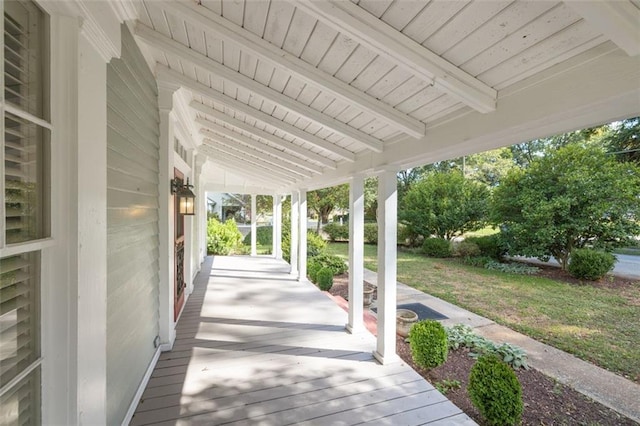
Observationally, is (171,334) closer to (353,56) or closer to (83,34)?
(83,34)

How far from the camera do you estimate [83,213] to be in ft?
4.42

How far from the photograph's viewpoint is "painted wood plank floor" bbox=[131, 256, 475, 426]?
2.32 meters

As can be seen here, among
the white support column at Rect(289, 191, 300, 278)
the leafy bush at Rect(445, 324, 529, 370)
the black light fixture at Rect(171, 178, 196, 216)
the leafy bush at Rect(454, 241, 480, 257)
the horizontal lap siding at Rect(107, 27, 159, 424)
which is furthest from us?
the leafy bush at Rect(454, 241, 480, 257)

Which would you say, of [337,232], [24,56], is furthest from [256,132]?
[337,232]

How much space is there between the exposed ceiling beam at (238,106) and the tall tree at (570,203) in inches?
299

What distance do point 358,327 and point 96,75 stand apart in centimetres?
359

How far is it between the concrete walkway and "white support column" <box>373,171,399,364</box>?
6.28 ft

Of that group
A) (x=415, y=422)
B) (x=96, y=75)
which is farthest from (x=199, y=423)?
(x=96, y=75)

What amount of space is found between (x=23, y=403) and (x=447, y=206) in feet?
42.4

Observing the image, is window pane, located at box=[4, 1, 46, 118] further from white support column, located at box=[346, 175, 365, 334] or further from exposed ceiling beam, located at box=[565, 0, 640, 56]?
white support column, located at box=[346, 175, 365, 334]

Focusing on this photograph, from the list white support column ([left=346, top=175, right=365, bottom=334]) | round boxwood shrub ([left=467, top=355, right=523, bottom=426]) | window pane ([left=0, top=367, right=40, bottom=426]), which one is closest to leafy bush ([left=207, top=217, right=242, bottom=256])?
white support column ([left=346, top=175, right=365, bottom=334])

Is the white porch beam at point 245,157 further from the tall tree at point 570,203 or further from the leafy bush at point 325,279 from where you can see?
the tall tree at point 570,203

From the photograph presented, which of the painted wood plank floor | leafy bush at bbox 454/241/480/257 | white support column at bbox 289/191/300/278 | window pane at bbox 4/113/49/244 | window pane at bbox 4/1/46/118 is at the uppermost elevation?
window pane at bbox 4/1/46/118

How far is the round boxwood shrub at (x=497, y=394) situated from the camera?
222 cm
